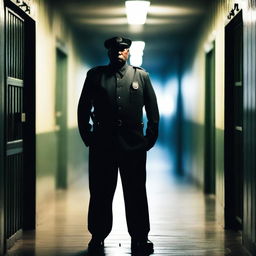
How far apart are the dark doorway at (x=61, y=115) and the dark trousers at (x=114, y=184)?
4376 mm

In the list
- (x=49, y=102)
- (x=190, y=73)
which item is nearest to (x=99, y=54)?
(x=190, y=73)

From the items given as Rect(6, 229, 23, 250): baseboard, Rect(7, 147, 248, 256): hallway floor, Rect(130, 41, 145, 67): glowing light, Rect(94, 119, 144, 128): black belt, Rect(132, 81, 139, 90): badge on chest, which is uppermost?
Rect(130, 41, 145, 67): glowing light

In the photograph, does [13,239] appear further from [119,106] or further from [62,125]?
[62,125]

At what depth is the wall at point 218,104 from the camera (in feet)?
14.6

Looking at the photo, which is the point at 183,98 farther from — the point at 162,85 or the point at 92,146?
the point at 162,85

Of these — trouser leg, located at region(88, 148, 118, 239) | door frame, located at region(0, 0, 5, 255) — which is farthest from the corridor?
Result: trouser leg, located at region(88, 148, 118, 239)

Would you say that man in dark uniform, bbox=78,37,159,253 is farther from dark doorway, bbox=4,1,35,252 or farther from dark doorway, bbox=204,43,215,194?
dark doorway, bbox=204,43,215,194

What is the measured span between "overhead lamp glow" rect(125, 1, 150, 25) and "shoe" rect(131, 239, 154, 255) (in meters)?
3.52

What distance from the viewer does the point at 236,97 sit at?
580 centimetres

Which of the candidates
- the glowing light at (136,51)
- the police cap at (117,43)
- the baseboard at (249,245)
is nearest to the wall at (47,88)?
the glowing light at (136,51)

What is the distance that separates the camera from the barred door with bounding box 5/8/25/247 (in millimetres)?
4887

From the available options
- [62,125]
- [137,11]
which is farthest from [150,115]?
[62,125]

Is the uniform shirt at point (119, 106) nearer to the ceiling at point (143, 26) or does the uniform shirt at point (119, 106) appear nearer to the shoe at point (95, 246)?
the shoe at point (95, 246)

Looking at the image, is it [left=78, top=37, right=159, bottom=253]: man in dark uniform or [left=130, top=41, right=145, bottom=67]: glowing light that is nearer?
[left=78, top=37, right=159, bottom=253]: man in dark uniform
